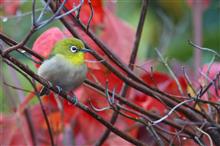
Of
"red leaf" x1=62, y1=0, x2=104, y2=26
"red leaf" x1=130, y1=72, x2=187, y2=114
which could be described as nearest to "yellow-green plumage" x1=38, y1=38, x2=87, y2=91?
"red leaf" x1=62, y1=0, x2=104, y2=26

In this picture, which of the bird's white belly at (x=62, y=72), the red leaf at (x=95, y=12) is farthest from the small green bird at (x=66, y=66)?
the red leaf at (x=95, y=12)

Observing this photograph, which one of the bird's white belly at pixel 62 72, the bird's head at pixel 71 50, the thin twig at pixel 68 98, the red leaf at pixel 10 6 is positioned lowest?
the thin twig at pixel 68 98

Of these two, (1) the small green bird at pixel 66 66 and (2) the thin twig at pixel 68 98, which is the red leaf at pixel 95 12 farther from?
(2) the thin twig at pixel 68 98

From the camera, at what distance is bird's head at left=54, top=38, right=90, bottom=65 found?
2.36m

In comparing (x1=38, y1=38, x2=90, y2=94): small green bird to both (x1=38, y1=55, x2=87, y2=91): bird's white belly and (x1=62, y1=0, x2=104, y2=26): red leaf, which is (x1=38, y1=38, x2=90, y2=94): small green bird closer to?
(x1=38, y1=55, x2=87, y2=91): bird's white belly

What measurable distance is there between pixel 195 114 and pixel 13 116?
37.3 inches

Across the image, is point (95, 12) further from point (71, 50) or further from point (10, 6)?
point (10, 6)

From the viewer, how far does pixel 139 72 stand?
2703 mm

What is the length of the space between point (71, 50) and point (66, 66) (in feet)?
0.29

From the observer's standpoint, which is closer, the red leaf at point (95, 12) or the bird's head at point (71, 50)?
the red leaf at point (95, 12)

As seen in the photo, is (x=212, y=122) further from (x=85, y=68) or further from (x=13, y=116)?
(x=13, y=116)

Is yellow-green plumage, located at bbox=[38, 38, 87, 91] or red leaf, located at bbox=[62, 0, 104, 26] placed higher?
red leaf, located at bbox=[62, 0, 104, 26]

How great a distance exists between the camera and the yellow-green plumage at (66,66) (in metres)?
2.24

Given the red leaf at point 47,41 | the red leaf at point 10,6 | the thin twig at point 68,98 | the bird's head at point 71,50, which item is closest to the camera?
the thin twig at point 68,98
